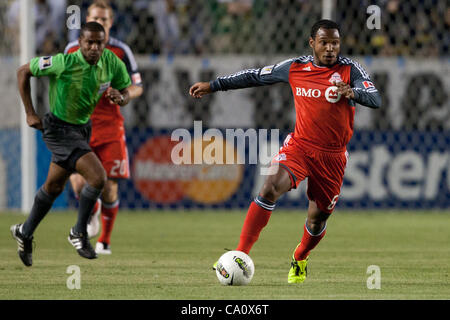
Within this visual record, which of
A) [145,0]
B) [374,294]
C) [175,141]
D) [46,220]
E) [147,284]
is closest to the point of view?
[374,294]

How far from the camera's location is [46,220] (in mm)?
10727

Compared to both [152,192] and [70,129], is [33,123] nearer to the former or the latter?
[70,129]

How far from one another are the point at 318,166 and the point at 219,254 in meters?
1.92

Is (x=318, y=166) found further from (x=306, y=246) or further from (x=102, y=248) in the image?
(x=102, y=248)

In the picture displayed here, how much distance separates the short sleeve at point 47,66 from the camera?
270 inches

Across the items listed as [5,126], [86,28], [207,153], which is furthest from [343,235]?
[5,126]

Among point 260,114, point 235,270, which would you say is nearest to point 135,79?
point 235,270

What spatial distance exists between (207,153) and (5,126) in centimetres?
272

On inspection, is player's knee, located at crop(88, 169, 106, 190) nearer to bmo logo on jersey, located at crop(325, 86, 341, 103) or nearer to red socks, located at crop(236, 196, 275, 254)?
red socks, located at crop(236, 196, 275, 254)

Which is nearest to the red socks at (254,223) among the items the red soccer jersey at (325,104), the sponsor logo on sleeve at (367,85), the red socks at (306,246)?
the red socks at (306,246)

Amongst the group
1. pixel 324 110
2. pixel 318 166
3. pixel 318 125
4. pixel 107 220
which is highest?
pixel 324 110

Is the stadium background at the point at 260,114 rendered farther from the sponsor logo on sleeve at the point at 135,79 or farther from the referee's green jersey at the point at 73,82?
the referee's green jersey at the point at 73,82

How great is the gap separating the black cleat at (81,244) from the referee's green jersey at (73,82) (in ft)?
2.93

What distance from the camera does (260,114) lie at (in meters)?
12.2
